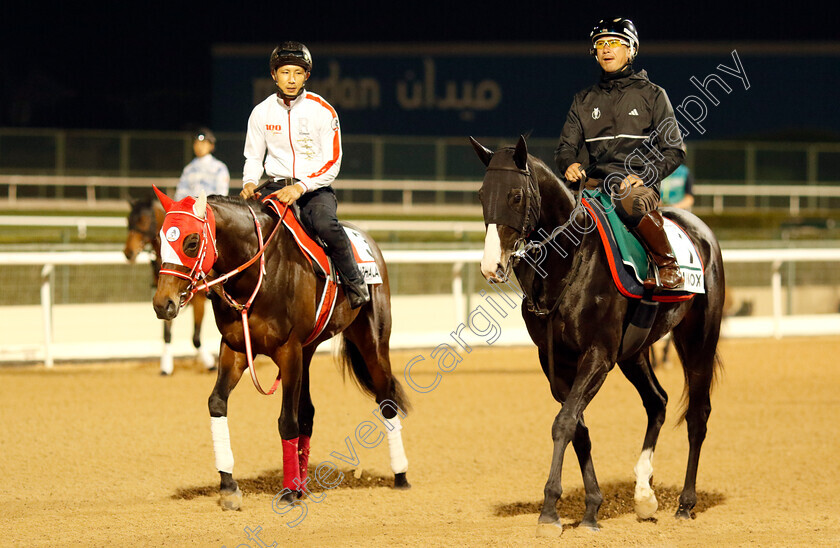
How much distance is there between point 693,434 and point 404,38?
2663 centimetres

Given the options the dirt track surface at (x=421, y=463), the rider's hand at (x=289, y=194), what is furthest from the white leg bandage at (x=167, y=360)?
the rider's hand at (x=289, y=194)

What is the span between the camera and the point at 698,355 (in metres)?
5.95

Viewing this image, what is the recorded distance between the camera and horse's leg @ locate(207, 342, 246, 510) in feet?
18.3

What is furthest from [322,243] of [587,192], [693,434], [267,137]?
[693,434]

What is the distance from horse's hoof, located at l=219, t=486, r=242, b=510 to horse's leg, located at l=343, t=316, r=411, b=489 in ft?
3.29

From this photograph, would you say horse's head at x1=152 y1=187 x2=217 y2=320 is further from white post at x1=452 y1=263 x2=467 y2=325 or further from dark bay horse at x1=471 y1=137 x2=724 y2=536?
white post at x1=452 y1=263 x2=467 y2=325

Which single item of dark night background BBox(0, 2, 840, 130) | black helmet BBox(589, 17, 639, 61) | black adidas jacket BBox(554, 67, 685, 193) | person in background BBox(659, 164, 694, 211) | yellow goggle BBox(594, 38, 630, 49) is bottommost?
black adidas jacket BBox(554, 67, 685, 193)

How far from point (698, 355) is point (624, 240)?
42.8 inches

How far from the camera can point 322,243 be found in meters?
5.87

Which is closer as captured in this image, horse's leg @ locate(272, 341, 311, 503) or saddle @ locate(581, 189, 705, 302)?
saddle @ locate(581, 189, 705, 302)

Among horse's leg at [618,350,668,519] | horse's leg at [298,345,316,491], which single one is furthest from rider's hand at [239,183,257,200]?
horse's leg at [618,350,668,519]

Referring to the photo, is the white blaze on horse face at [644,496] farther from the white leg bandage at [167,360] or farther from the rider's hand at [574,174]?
the white leg bandage at [167,360]

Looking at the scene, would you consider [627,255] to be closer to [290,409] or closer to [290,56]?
[290,409]

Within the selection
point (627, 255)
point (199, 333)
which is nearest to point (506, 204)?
point (627, 255)
